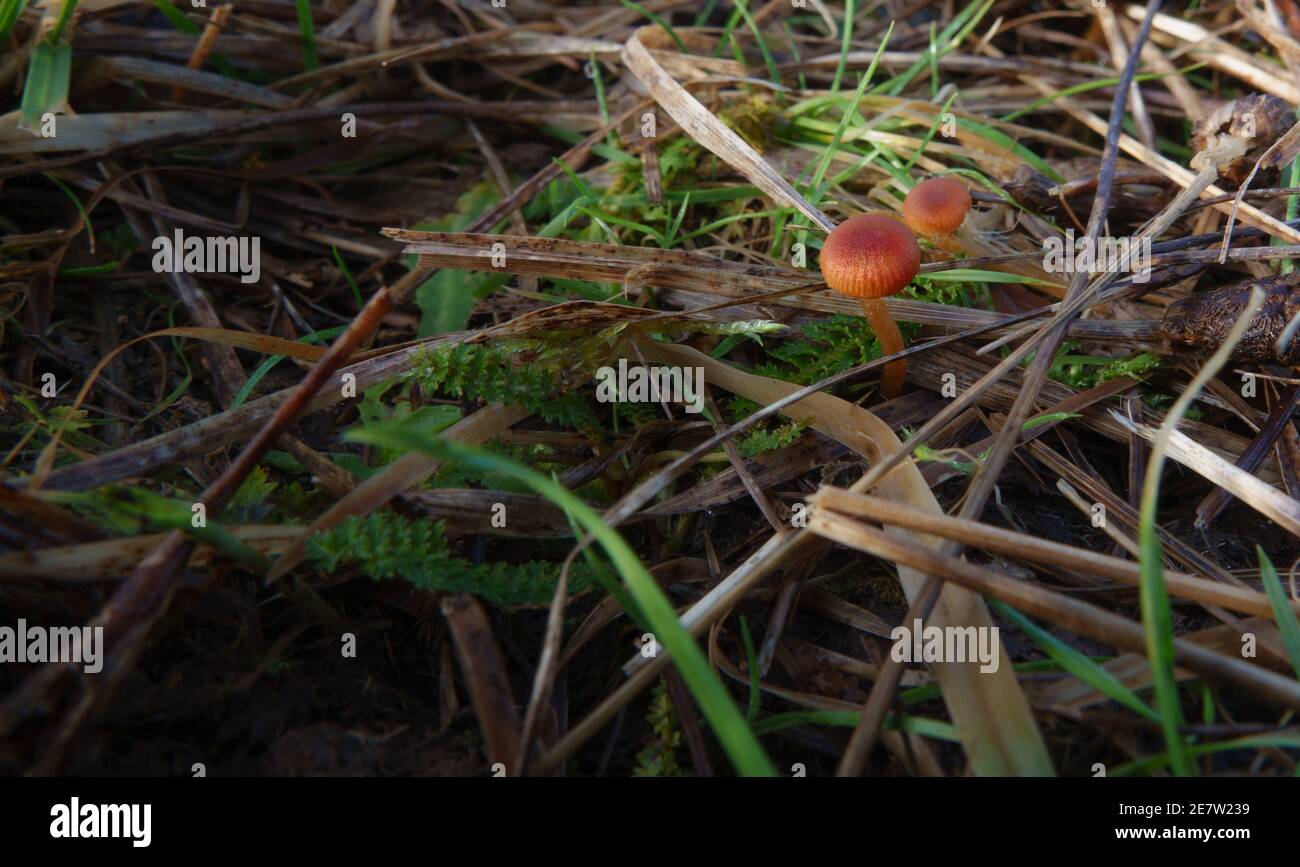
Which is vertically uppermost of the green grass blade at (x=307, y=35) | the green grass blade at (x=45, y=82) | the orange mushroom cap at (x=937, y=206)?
the green grass blade at (x=307, y=35)

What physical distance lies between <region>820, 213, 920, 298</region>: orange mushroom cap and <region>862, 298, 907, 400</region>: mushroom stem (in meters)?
0.18

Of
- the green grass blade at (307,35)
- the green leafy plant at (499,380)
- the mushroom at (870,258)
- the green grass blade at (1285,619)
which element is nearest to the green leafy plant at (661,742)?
the green leafy plant at (499,380)

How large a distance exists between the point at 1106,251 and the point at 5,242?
3486mm

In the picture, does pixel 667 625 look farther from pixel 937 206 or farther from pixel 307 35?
pixel 307 35

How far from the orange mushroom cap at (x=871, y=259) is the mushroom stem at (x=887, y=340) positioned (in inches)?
7.1

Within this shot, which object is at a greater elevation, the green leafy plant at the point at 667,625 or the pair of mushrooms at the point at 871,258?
the pair of mushrooms at the point at 871,258

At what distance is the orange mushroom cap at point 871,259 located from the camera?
6.88 feet

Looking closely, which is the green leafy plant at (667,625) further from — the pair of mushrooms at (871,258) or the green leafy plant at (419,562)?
the pair of mushrooms at (871,258)

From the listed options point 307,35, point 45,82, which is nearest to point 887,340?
point 307,35

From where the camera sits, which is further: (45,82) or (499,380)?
(45,82)

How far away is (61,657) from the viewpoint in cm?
174

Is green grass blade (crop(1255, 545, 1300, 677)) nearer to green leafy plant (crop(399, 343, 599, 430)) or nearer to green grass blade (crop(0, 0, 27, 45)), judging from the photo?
green leafy plant (crop(399, 343, 599, 430))

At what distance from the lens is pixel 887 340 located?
2.40 metres

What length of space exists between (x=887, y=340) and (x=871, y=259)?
0.37m
